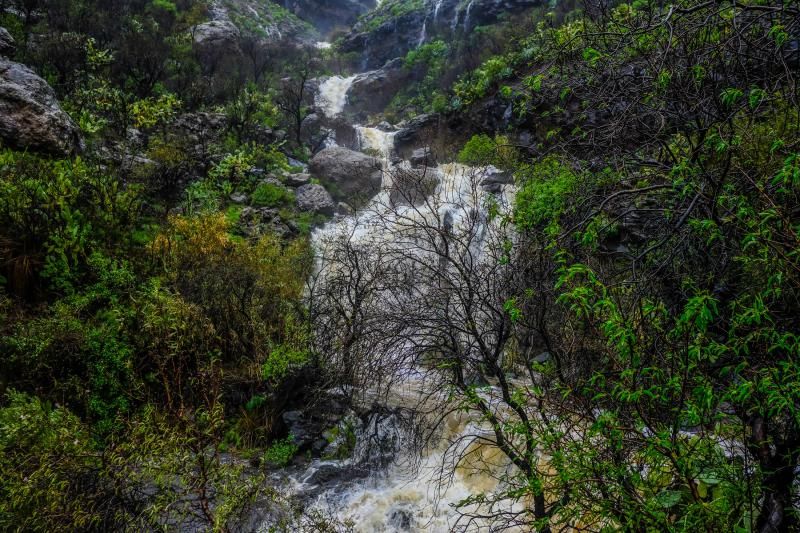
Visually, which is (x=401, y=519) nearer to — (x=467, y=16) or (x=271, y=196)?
(x=271, y=196)

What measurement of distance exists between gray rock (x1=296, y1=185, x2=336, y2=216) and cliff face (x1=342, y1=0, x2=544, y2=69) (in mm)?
19578

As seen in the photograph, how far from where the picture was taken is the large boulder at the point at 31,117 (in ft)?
27.8

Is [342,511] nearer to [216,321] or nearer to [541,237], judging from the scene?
[216,321]

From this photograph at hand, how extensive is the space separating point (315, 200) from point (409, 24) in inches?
1040

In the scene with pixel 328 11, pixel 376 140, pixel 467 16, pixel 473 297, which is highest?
pixel 328 11

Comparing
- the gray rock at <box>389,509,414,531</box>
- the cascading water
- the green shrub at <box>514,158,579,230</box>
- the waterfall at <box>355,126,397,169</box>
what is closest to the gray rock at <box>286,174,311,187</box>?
the waterfall at <box>355,126,397,169</box>

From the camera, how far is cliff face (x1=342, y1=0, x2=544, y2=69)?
2750cm

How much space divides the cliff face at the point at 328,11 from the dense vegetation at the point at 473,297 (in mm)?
31363

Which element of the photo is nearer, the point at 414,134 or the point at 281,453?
the point at 281,453

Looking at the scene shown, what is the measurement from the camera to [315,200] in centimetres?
1420

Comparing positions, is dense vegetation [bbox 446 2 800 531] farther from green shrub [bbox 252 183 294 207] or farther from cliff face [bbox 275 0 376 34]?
cliff face [bbox 275 0 376 34]

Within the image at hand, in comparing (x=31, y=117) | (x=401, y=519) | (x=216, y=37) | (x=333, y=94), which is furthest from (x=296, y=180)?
(x=333, y=94)

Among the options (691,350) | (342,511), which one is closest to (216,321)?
(342,511)

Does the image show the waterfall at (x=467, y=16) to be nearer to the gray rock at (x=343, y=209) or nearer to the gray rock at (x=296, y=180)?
the gray rock at (x=296, y=180)
